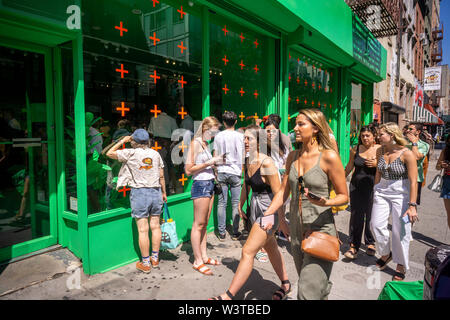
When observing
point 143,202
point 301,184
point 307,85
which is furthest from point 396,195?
point 307,85

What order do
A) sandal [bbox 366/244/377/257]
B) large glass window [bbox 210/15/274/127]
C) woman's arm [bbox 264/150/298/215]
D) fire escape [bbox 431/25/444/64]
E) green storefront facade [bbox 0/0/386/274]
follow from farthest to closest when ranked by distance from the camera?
fire escape [bbox 431/25/444/64], large glass window [bbox 210/15/274/127], sandal [bbox 366/244/377/257], green storefront facade [bbox 0/0/386/274], woman's arm [bbox 264/150/298/215]

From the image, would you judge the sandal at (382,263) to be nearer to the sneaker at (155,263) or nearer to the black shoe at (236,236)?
the black shoe at (236,236)

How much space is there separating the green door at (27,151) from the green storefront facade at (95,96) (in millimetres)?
12

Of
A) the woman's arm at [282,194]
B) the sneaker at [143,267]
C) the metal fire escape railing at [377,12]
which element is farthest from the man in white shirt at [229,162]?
the metal fire escape railing at [377,12]

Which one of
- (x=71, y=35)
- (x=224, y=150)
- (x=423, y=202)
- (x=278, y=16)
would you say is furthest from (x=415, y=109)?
(x=71, y=35)

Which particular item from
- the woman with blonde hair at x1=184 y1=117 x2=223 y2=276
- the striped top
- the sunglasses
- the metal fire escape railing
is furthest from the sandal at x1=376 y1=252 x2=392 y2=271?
the metal fire escape railing

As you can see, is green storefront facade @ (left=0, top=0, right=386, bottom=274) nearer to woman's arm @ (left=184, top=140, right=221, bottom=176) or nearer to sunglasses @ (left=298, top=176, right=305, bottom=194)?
woman's arm @ (left=184, top=140, right=221, bottom=176)

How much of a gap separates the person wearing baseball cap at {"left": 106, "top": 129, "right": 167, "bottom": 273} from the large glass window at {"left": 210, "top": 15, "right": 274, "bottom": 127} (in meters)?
1.98

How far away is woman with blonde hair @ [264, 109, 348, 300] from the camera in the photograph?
A: 2.26m

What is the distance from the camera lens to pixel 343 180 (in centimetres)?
235

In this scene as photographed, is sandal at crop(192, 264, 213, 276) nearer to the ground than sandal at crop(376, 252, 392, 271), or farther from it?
farther from it

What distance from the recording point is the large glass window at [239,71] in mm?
5277

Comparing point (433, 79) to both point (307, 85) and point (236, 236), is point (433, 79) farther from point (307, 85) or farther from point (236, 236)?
point (236, 236)

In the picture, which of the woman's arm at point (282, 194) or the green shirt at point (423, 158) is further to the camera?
the green shirt at point (423, 158)
